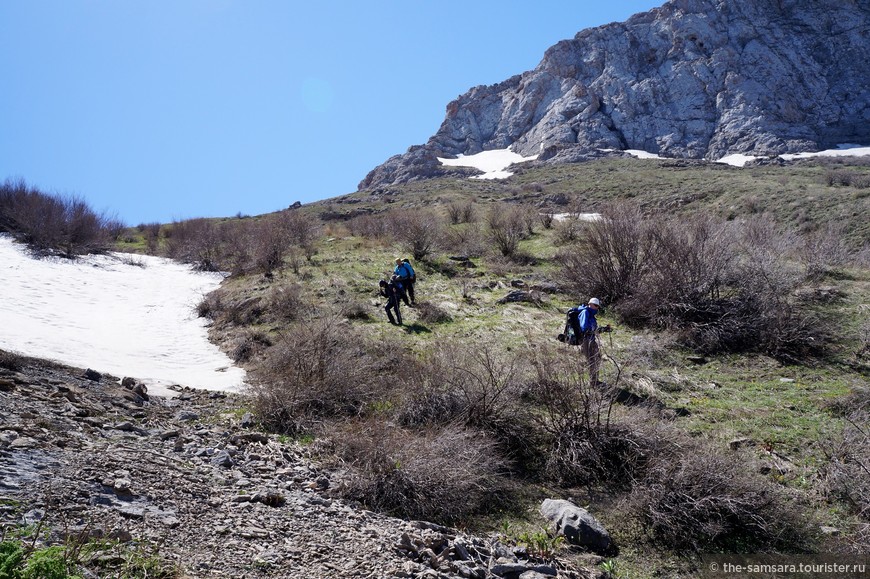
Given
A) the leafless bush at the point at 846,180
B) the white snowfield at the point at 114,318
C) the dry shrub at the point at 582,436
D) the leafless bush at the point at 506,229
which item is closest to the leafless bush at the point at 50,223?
the white snowfield at the point at 114,318

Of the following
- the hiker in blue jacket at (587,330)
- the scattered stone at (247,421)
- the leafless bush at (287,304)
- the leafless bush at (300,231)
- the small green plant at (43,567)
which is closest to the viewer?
the small green plant at (43,567)

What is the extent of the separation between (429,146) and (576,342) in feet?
306

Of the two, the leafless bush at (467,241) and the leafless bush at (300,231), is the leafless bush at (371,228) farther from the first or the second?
the leafless bush at (467,241)

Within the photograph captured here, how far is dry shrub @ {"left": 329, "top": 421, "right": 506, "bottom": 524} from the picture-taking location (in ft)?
15.5

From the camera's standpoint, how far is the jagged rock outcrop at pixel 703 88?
73062 mm

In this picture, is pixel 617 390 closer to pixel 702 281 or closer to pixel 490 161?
pixel 702 281

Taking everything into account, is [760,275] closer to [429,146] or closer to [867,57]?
[429,146]

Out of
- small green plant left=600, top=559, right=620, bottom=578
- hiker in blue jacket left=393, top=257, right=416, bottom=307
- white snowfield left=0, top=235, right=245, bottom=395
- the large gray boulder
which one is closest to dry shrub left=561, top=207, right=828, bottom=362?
hiker in blue jacket left=393, top=257, right=416, bottom=307

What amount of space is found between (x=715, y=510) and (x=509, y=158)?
3318 inches

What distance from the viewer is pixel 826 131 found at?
2817 inches

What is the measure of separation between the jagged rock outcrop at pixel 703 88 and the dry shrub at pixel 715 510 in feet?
227

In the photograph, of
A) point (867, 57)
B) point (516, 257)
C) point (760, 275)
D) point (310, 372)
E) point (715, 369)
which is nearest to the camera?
point (310, 372)

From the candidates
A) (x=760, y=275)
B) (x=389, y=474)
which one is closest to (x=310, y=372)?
(x=389, y=474)

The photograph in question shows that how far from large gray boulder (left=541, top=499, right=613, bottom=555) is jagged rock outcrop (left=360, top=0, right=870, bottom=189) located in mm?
69720
